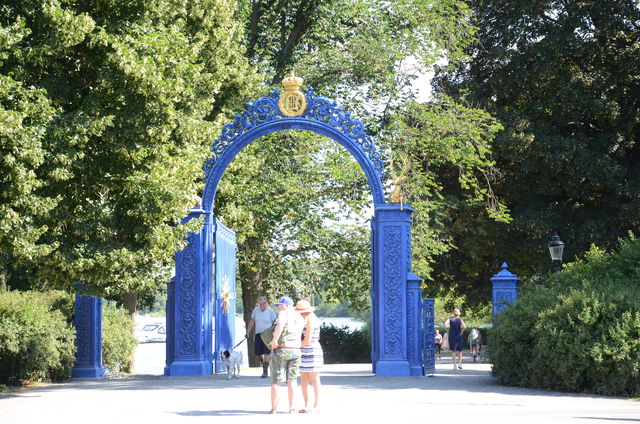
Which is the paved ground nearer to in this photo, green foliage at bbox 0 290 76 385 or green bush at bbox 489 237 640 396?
green bush at bbox 489 237 640 396

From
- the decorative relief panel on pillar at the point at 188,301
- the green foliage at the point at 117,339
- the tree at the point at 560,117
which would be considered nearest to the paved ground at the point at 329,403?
the decorative relief panel on pillar at the point at 188,301

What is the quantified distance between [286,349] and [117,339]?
10999 mm

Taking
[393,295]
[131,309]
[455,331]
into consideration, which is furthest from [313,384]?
[131,309]

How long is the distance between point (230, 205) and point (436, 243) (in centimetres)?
667

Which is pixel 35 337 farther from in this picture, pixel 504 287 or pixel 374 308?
pixel 504 287

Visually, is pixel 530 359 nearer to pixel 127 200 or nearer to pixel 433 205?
pixel 127 200

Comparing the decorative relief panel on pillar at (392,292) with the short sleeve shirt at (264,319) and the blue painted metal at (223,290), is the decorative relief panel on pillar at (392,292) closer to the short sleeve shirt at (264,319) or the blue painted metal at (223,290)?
the short sleeve shirt at (264,319)

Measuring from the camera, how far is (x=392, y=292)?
60.3 feet

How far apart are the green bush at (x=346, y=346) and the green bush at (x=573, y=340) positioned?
54.7ft

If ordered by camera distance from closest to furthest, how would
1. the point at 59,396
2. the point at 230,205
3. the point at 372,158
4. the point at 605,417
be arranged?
the point at 605,417 < the point at 59,396 < the point at 372,158 < the point at 230,205

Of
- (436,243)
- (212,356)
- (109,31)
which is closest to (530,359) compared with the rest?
(212,356)

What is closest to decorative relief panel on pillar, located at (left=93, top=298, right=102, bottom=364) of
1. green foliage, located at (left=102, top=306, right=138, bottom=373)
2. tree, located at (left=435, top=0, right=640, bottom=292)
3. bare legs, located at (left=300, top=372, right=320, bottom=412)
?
green foliage, located at (left=102, top=306, right=138, bottom=373)

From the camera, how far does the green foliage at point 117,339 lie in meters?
21.9

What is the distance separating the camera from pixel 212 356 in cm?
1948
